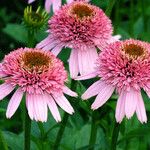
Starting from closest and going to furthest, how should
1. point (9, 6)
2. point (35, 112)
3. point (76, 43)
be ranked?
point (35, 112), point (76, 43), point (9, 6)

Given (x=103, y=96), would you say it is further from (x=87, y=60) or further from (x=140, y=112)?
(x=87, y=60)

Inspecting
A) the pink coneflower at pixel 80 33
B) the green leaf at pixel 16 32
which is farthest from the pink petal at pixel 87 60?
the green leaf at pixel 16 32

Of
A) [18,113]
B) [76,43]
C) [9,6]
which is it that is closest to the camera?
[76,43]

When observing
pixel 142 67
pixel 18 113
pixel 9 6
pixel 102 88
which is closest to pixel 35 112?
pixel 102 88

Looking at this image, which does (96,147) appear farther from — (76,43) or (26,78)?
(26,78)

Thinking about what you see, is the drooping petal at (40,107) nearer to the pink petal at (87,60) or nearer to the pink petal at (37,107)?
the pink petal at (37,107)

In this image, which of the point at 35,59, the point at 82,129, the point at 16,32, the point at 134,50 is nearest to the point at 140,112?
the point at 134,50
